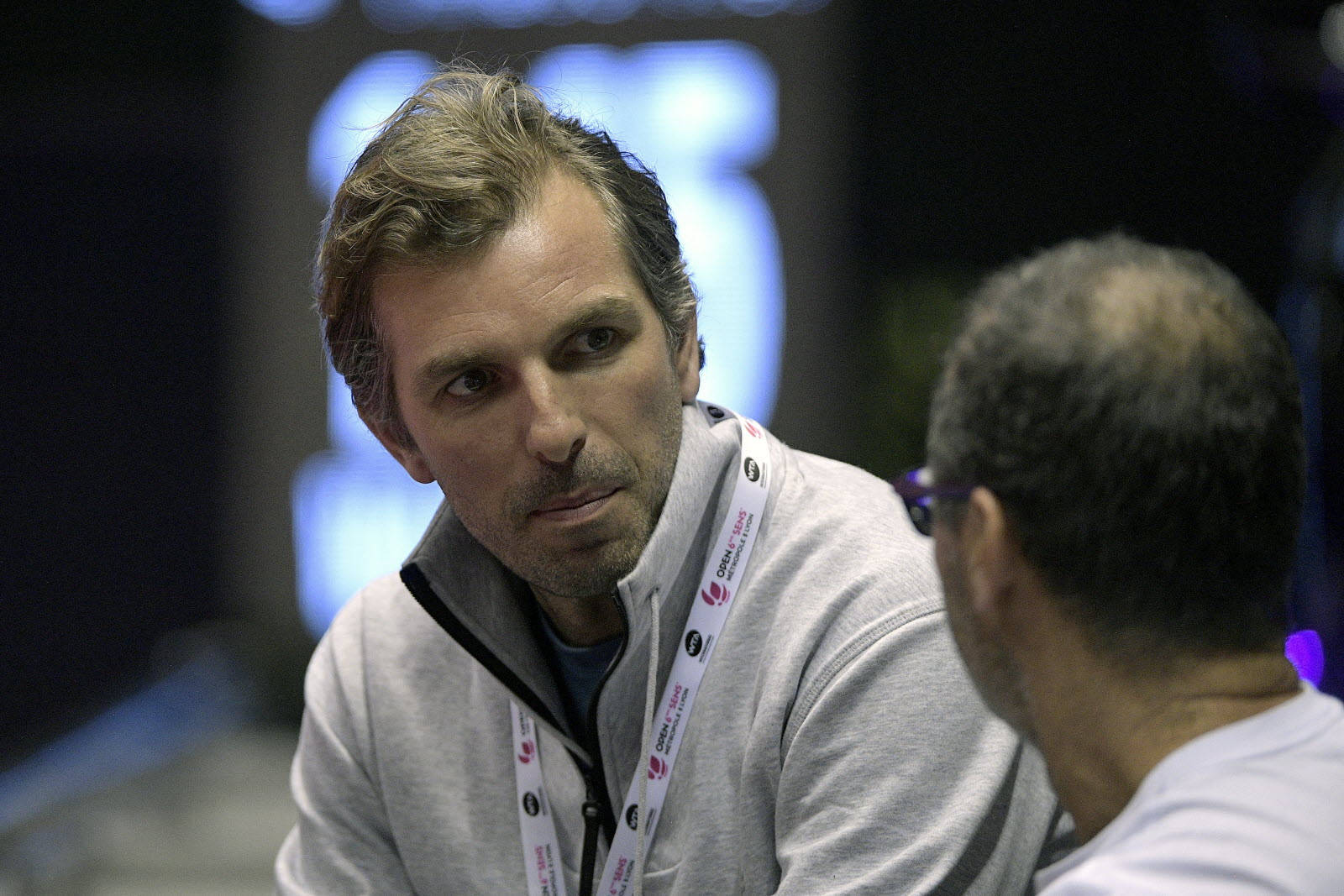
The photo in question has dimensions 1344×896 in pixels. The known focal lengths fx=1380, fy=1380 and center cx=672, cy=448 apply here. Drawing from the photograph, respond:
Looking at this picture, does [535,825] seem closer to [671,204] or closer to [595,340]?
[595,340]

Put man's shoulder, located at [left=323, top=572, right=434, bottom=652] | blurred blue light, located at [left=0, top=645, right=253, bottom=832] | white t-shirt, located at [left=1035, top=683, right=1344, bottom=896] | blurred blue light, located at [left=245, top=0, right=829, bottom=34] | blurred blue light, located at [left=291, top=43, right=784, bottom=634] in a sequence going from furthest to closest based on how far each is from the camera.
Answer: blurred blue light, located at [left=245, top=0, right=829, bottom=34]
blurred blue light, located at [left=291, top=43, right=784, bottom=634]
blurred blue light, located at [left=0, top=645, right=253, bottom=832]
man's shoulder, located at [left=323, top=572, right=434, bottom=652]
white t-shirt, located at [left=1035, top=683, right=1344, bottom=896]

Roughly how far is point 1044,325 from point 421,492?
3654 millimetres

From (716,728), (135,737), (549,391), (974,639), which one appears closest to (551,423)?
(549,391)

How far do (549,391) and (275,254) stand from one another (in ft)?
11.3

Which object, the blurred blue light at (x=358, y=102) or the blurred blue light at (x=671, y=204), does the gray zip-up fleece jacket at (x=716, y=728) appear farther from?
the blurred blue light at (x=358, y=102)

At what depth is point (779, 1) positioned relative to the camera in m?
4.36

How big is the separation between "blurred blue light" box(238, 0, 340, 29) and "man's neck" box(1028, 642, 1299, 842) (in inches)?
168

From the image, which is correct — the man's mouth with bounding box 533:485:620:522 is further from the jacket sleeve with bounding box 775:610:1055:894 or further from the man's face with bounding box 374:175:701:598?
the jacket sleeve with bounding box 775:610:1055:894

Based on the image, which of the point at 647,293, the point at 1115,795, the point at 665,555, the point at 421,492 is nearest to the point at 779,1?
the point at 421,492

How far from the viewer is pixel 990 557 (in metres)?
1.05

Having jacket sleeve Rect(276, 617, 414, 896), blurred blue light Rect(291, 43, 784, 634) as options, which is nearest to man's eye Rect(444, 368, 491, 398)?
jacket sleeve Rect(276, 617, 414, 896)

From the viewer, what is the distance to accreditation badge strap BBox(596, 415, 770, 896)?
1.60 meters

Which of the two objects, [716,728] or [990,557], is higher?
[990,557]

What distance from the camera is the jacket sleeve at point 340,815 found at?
1812mm
